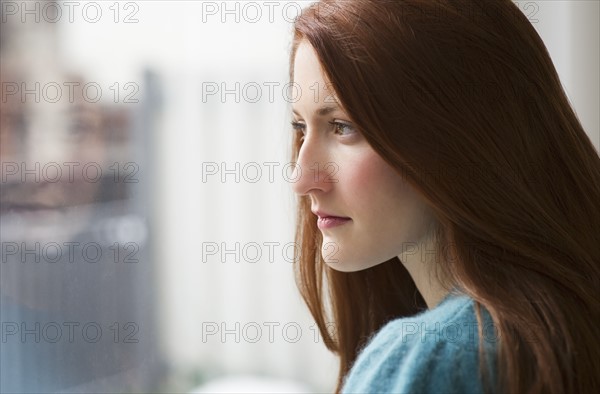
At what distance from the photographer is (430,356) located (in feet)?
2.82

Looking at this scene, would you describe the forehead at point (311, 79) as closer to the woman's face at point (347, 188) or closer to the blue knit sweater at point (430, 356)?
the woman's face at point (347, 188)

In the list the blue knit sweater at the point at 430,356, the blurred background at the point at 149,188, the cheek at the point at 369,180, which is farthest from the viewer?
the blurred background at the point at 149,188

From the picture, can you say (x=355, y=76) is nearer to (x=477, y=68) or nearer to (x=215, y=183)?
(x=477, y=68)

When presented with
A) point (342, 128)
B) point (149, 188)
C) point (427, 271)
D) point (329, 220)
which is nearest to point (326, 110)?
point (342, 128)

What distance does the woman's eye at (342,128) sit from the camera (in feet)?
3.30

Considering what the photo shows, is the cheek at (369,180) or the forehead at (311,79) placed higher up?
the forehead at (311,79)

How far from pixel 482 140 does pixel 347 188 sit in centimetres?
17

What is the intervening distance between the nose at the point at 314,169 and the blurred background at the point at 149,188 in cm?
25

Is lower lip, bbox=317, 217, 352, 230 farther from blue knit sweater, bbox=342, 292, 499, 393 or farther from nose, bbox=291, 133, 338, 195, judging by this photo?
blue knit sweater, bbox=342, 292, 499, 393

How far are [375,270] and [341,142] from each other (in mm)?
321

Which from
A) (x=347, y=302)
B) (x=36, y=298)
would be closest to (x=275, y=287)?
(x=347, y=302)

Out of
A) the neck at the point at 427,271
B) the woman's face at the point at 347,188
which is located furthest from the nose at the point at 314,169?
the neck at the point at 427,271

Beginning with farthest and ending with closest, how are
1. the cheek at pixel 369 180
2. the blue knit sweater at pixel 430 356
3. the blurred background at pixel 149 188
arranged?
1. the blurred background at pixel 149 188
2. the cheek at pixel 369 180
3. the blue knit sweater at pixel 430 356

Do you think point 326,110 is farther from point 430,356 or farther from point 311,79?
point 430,356
